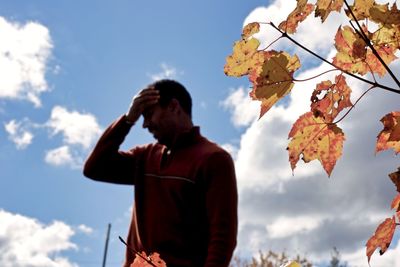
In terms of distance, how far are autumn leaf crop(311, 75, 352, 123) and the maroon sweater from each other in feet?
4.75

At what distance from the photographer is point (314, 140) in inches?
31.7

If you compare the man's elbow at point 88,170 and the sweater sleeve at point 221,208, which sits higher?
the man's elbow at point 88,170

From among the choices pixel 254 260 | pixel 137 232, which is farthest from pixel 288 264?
pixel 254 260

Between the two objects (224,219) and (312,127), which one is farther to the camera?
(224,219)

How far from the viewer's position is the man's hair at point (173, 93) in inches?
105

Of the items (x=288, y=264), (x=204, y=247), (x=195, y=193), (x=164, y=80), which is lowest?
(x=288, y=264)

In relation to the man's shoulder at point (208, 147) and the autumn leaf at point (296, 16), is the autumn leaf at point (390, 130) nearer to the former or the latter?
the autumn leaf at point (296, 16)

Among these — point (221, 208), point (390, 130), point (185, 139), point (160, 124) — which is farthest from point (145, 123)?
point (390, 130)

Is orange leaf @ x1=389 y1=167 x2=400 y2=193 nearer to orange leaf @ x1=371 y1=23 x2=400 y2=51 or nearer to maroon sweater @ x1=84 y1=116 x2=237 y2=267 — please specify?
orange leaf @ x1=371 y1=23 x2=400 y2=51

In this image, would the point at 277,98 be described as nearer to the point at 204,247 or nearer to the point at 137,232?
the point at 204,247

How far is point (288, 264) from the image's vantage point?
0.69 metres

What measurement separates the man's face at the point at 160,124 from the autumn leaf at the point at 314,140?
1.80 m

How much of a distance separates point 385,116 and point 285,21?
210 millimetres

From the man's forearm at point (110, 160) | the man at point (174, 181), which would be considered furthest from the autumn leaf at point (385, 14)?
the man's forearm at point (110, 160)
